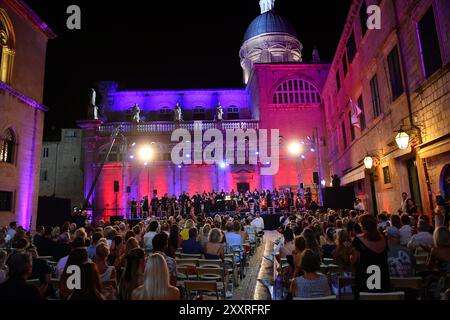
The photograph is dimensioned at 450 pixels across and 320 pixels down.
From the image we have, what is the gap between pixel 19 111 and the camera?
58.6ft

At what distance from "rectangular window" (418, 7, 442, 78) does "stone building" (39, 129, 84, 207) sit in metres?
31.1

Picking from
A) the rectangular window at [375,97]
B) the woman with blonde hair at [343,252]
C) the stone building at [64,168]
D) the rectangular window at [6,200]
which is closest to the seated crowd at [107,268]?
the woman with blonde hair at [343,252]

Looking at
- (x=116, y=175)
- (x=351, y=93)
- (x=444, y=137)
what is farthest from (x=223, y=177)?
(x=444, y=137)

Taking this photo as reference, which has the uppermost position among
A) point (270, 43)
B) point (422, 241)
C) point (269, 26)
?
point (269, 26)

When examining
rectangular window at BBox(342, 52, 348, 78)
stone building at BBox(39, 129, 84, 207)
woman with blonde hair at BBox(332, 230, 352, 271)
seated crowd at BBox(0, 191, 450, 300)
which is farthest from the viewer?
stone building at BBox(39, 129, 84, 207)

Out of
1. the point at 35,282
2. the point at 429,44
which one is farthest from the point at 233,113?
the point at 35,282

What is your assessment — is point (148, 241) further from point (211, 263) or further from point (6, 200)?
point (6, 200)

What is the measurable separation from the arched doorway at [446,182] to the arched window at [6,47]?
20.8 metres

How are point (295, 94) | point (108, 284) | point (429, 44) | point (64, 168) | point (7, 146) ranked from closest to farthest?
point (108, 284)
point (429, 44)
point (7, 146)
point (295, 94)
point (64, 168)

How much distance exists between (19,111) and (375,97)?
1936 centimetres

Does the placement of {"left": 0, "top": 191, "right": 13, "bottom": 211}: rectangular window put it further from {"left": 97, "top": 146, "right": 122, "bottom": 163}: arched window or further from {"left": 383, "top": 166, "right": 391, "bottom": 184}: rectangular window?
{"left": 383, "top": 166, "right": 391, "bottom": 184}: rectangular window

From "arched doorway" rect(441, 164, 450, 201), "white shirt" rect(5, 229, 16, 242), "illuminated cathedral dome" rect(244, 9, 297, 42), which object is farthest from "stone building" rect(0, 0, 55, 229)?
"illuminated cathedral dome" rect(244, 9, 297, 42)

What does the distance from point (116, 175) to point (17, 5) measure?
16.1m

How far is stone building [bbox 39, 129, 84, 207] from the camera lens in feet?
106
